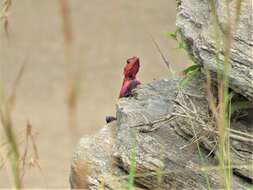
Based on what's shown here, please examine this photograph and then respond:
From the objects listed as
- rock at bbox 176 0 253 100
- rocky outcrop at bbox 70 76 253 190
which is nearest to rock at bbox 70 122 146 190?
rocky outcrop at bbox 70 76 253 190

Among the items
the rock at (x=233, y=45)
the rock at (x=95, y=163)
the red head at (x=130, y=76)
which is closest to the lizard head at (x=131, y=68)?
the red head at (x=130, y=76)

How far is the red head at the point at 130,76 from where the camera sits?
1.54 metres

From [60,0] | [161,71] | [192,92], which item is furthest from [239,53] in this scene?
[161,71]

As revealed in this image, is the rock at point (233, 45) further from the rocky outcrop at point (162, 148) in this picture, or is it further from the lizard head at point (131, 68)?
the lizard head at point (131, 68)

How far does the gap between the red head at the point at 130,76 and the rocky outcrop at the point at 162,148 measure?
0.20 ft

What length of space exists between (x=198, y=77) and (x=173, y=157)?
173mm

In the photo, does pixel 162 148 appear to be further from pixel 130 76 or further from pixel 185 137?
pixel 130 76

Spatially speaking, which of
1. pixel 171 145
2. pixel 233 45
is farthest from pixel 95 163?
pixel 233 45

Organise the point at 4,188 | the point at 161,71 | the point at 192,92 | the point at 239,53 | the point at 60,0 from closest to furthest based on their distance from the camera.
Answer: the point at 60,0 → the point at 239,53 → the point at 192,92 → the point at 4,188 → the point at 161,71

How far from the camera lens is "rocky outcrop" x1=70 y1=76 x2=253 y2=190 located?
124 centimetres

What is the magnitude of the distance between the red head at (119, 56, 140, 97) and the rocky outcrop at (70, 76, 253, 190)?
2.4 inches

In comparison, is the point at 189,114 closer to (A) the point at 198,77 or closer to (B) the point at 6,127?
(A) the point at 198,77

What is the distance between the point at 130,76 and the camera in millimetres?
1559

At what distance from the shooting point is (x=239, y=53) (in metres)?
1.14
